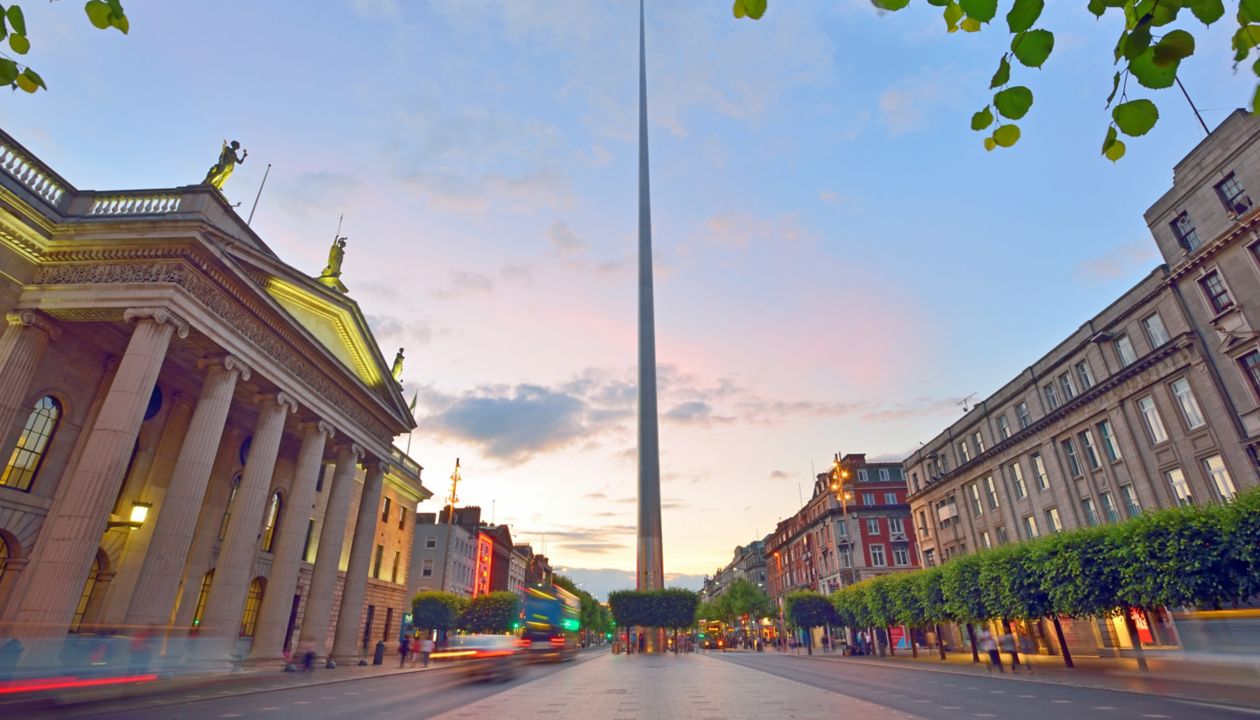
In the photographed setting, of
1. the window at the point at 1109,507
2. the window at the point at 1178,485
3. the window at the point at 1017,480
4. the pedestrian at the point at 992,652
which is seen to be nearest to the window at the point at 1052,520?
the window at the point at 1017,480

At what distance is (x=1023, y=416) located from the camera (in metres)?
43.1

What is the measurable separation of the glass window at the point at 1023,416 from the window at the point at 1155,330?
11.8 metres

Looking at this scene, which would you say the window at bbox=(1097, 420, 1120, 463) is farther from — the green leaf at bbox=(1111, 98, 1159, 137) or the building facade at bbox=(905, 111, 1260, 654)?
the green leaf at bbox=(1111, 98, 1159, 137)

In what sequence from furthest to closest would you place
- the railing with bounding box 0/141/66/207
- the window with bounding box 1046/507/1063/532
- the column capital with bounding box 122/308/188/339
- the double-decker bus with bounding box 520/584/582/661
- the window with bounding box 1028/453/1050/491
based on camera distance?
1. the window with bounding box 1028/453/1050/491
2. the window with bounding box 1046/507/1063/532
3. the double-decker bus with bounding box 520/584/582/661
4. the column capital with bounding box 122/308/188/339
5. the railing with bounding box 0/141/66/207

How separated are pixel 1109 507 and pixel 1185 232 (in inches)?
638

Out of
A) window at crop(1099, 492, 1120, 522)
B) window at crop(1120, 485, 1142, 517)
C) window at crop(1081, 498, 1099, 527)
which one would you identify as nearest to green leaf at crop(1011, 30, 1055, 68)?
window at crop(1120, 485, 1142, 517)

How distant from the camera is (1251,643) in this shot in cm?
1628

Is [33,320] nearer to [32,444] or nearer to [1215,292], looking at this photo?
[32,444]

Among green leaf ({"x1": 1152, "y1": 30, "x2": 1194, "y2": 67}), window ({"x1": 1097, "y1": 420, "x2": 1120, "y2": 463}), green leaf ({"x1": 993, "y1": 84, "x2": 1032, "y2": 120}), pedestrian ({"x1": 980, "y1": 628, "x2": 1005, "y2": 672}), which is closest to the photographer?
green leaf ({"x1": 1152, "y1": 30, "x2": 1194, "y2": 67})

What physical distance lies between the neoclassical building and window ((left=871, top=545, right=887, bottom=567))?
210 feet

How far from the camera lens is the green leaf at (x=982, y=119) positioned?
3.52 m

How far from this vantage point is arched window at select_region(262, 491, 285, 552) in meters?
32.2

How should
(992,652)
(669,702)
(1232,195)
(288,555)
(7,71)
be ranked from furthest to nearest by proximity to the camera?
(992,652), (288,555), (1232,195), (669,702), (7,71)

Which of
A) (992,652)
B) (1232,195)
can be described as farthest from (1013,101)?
(1232,195)
